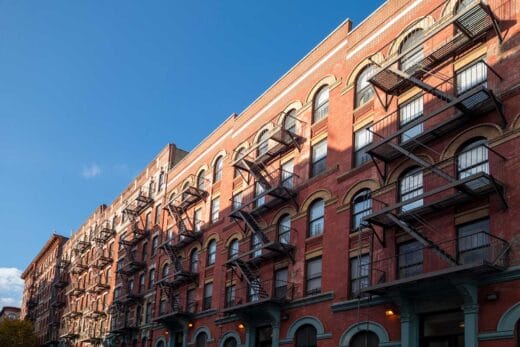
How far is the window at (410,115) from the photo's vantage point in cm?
2372

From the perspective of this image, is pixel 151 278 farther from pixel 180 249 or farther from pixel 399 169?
pixel 399 169

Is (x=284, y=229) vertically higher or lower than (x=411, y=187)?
higher

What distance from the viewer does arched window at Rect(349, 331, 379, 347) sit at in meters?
23.0

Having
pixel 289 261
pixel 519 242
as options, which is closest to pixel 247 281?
pixel 289 261

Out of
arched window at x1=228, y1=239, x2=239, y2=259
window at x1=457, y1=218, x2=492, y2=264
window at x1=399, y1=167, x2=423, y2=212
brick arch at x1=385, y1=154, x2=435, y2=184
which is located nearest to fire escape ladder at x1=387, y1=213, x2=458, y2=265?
window at x1=457, y1=218, x2=492, y2=264

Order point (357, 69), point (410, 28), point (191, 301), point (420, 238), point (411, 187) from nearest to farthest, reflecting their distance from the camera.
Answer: point (420, 238) → point (411, 187) → point (410, 28) → point (357, 69) → point (191, 301)

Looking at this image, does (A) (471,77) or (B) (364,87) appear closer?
(A) (471,77)

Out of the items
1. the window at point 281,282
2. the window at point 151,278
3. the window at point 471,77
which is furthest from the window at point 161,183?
the window at point 471,77

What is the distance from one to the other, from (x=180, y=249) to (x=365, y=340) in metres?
21.4

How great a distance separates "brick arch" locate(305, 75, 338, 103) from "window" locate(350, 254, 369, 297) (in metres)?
9.38

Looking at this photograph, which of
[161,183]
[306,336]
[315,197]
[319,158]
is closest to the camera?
[306,336]

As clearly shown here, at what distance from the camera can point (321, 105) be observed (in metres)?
30.9

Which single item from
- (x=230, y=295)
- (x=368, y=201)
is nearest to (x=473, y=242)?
(x=368, y=201)

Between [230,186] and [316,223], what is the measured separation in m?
9.90
